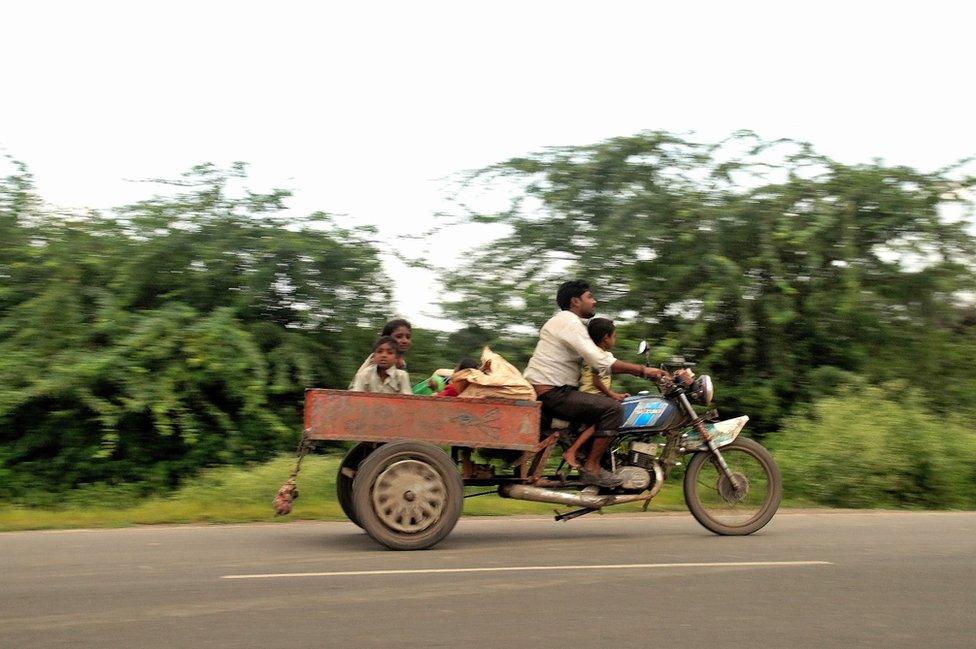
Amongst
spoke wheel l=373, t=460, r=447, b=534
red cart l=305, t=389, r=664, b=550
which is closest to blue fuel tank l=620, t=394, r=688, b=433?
red cart l=305, t=389, r=664, b=550

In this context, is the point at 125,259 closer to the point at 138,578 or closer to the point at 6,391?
the point at 6,391

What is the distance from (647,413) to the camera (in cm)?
880

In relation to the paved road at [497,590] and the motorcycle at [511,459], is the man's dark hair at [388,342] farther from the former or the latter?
the paved road at [497,590]

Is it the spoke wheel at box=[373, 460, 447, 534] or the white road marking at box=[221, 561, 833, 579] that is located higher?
the spoke wheel at box=[373, 460, 447, 534]

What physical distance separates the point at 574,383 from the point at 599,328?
55 cm

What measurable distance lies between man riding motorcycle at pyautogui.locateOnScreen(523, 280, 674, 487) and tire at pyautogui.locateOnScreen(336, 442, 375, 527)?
143 centimetres

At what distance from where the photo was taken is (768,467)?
8.85 metres

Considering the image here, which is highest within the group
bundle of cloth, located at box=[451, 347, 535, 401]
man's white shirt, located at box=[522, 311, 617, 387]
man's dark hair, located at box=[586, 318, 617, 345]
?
man's dark hair, located at box=[586, 318, 617, 345]

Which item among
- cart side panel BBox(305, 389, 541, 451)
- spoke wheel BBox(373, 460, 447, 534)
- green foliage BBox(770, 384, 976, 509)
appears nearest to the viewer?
cart side panel BBox(305, 389, 541, 451)

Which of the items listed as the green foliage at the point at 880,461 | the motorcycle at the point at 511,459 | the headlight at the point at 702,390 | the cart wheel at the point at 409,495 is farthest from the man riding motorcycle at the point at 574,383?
the green foliage at the point at 880,461

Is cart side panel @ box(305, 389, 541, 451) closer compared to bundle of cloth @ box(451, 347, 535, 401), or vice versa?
cart side panel @ box(305, 389, 541, 451)

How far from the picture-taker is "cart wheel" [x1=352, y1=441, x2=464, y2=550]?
26.1 feet

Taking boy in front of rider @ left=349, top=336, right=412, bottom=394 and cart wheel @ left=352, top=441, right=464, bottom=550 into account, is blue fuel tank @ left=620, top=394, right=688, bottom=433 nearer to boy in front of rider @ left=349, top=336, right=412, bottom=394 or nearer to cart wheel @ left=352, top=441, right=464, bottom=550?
cart wheel @ left=352, top=441, right=464, bottom=550

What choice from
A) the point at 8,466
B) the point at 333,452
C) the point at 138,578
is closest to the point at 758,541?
the point at 138,578
